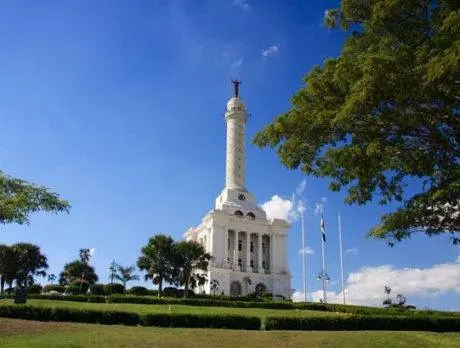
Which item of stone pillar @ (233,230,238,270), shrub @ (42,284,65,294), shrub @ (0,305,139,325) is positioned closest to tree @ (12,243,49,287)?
shrub @ (42,284,65,294)

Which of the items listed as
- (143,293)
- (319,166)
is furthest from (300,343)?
(143,293)

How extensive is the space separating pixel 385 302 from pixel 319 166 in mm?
66390

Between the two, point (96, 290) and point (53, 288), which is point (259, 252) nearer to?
point (96, 290)

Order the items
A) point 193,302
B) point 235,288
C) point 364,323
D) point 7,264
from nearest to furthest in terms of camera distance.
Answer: point 364,323, point 193,302, point 7,264, point 235,288

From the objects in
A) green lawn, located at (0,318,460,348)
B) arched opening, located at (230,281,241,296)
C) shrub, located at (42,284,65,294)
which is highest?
arched opening, located at (230,281,241,296)

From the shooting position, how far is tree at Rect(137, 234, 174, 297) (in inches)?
2899

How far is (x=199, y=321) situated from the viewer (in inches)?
1304

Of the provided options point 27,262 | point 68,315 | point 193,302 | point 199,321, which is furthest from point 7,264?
point 199,321

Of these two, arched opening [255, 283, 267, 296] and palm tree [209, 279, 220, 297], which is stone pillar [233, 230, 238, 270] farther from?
palm tree [209, 279, 220, 297]

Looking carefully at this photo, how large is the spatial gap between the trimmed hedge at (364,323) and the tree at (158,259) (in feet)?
136

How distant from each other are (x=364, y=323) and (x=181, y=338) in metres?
13.2

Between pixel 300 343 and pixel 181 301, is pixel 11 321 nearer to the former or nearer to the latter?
pixel 300 343

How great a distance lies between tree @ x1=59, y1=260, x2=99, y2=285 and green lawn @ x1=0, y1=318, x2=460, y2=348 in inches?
2275

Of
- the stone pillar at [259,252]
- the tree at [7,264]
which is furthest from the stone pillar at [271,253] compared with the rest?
the tree at [7,264]
